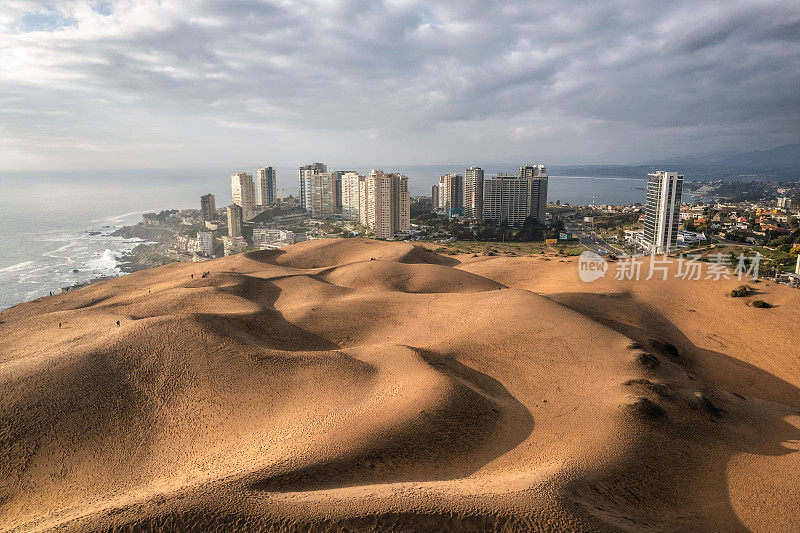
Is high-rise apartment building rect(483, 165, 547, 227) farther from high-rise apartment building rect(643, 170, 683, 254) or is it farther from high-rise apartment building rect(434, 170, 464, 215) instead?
high-rise apartment building rect(643, 170, 683, 254)

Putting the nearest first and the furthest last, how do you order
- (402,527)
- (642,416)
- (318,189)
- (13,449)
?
1. (402,527)
2. (13,449)
3. (642,416)
4. (318,189)

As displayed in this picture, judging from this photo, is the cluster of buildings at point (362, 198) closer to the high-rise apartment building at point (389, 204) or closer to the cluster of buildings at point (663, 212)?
the high-rise apartment building at point (389, 204)

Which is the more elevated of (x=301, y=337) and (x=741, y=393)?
(x=301, y=337)

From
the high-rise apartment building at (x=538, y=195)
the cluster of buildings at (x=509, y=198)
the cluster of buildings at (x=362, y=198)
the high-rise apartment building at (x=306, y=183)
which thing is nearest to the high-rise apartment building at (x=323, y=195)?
the cluster of buildings at (x=362, y=198)

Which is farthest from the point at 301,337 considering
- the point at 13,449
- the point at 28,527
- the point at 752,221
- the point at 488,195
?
the point at 752,221

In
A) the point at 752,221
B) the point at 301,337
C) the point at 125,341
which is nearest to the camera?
the point at 125,341

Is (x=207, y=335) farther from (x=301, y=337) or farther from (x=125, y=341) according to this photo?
(x=301, y=337)

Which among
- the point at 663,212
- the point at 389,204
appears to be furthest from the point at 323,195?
the point at 663,212
